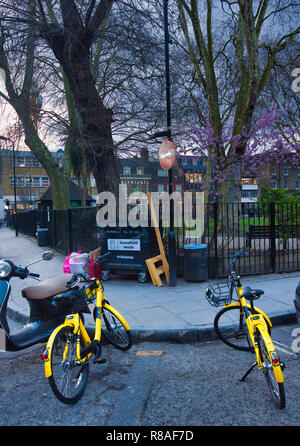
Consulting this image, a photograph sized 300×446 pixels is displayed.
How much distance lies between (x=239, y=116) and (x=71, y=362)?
34.2 ft

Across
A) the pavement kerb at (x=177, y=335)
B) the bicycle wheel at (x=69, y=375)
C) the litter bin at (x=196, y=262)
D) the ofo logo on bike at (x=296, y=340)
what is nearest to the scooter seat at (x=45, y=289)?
the bicycle wheel at (x=69, y=375)

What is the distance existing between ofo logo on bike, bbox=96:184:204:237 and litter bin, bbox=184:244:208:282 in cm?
79

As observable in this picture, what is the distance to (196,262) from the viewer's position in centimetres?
819

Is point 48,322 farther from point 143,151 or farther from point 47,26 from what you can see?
point 143,151

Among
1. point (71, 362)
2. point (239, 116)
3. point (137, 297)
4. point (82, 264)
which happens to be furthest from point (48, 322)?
point (239, 116)

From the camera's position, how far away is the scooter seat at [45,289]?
4.33 m

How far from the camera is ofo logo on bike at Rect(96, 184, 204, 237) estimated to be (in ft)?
27.8

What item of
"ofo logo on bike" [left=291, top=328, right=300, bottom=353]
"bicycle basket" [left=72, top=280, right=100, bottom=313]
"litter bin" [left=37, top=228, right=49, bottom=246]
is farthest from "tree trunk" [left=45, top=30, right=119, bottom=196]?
"ofo logo on bike" [left=291, top=328, right=300, bottom=353]

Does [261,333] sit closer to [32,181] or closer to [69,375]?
[69,375]

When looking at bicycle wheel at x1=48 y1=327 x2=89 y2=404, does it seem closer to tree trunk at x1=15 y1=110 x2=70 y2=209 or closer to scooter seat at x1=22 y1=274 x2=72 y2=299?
scooter seat at x1=22 y1=274 x2=72 y2=299

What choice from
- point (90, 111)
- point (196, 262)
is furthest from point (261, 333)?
point (90, 111)

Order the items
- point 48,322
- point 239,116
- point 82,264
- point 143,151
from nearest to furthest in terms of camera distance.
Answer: point 48,322
point 82,264
point 239,116
point 143,151

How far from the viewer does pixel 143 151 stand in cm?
1686

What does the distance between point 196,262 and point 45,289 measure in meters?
4.43
